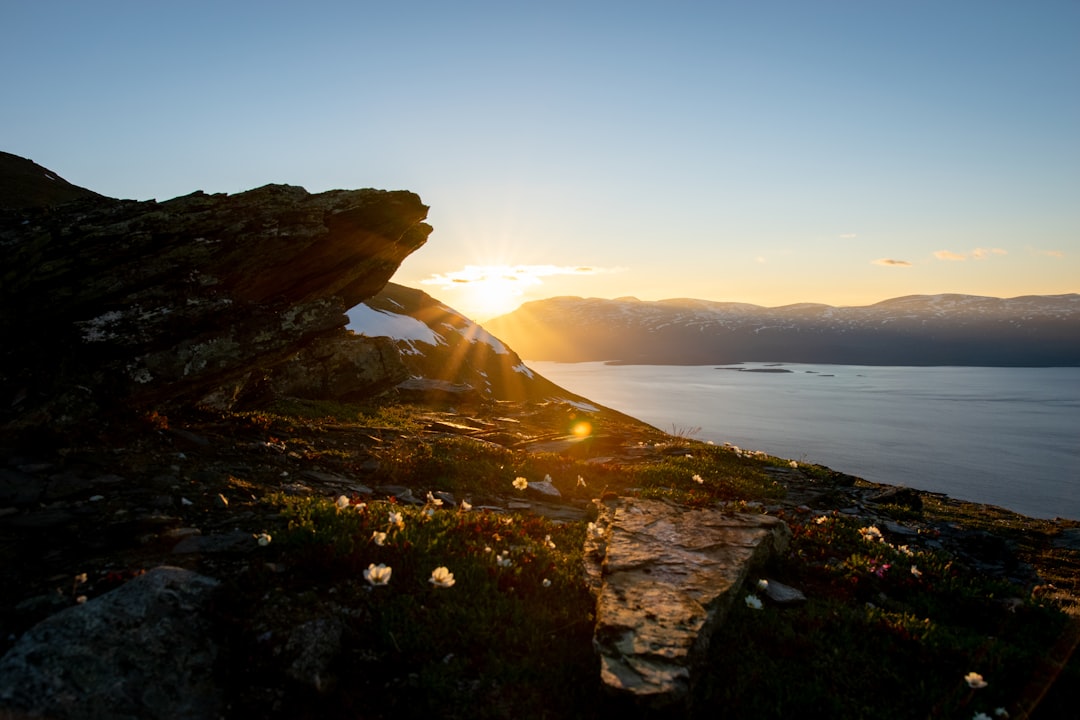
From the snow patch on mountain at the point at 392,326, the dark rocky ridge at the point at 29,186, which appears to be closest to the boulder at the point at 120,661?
the dark rocky ridge at the point at 29,186

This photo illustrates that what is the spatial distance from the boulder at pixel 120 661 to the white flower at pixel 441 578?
2.16m

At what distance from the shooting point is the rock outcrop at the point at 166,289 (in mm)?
11062

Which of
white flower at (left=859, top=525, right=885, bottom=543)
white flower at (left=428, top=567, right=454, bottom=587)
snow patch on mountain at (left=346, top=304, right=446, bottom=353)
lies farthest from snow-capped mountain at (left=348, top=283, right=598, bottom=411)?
white flower at (left=428, top=567, right=454, bottom=587)

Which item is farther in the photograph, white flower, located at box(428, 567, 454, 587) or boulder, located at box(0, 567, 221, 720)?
white flower, located at box(428, 567, 454, 587)

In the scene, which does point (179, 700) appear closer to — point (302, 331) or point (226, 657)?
point (226, 657)

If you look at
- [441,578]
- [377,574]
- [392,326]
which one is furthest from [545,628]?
[392,326]

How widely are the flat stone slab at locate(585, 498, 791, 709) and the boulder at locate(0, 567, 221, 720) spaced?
3.66 metres

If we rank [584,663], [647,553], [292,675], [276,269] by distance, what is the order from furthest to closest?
[276,269] < [647,553] < [584,663] < [292,675]

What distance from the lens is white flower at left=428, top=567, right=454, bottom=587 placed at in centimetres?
621

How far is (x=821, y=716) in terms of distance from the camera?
5.26 m

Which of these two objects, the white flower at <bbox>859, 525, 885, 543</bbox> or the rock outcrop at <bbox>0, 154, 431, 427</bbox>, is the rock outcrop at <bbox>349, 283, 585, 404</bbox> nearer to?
the rock outcrop at <bbox>0, 154, 431, 427</bbox>

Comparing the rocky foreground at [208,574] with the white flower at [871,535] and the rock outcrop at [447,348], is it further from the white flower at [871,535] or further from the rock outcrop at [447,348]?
the rock outcrop at [447,348]

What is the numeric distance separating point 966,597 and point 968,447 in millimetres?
86430

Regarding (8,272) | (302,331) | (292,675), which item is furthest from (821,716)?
(8,272)
